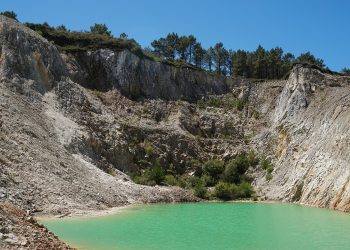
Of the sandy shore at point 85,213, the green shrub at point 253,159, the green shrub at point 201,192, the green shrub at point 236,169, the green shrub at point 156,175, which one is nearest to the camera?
the sandy shore at point 85,213

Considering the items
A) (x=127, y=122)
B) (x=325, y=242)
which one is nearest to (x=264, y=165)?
(x=127, y=122)

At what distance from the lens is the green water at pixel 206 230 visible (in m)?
20.0

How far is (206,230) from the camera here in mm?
24844

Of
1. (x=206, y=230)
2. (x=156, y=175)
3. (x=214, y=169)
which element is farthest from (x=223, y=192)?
(x=206, y=230)

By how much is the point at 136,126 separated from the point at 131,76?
10564mm

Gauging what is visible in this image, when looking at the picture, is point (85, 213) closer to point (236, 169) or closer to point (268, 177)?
point (268, 177)

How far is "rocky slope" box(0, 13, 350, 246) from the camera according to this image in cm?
3600

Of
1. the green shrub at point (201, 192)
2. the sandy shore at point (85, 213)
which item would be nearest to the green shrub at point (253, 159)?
the green shrub at point (201, 192)

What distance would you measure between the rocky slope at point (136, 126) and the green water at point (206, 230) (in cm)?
448

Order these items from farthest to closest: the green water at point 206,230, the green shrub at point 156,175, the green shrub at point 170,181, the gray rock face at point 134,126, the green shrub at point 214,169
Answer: the green shrub at point 214,169
the green shrub at point 170,181
the green shrub at point 156,175
the gray rock face at point 134,126
the green water at point 206,230

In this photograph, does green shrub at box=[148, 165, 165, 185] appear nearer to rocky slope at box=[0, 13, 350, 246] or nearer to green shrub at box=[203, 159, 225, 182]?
rocky slope at box=[0, 13, 350, 246]

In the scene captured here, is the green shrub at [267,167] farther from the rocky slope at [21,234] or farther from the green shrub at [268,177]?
the rocky slope at [21,234]

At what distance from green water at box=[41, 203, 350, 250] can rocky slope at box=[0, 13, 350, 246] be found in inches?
176

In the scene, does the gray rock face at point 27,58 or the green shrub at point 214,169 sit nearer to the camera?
the gray rock face at point 27,58
